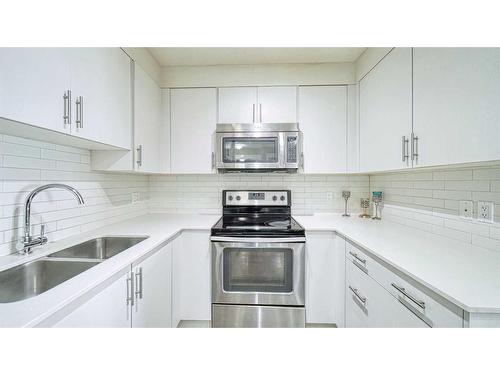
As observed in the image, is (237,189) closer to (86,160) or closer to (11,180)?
(86,160)

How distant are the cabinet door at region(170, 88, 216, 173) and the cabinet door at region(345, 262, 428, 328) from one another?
59.8 inches

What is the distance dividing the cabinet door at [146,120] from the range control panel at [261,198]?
86cm

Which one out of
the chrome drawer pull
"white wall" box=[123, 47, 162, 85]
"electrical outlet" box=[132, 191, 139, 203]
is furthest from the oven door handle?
"white wall" box=[123, 47, 162, 85]

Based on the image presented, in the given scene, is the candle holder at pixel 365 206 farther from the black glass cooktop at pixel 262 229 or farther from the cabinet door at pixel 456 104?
the cabinet door at pixel 456 104

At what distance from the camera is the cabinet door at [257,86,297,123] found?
7.16 ft

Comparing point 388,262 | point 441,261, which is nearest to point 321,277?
point 388,262

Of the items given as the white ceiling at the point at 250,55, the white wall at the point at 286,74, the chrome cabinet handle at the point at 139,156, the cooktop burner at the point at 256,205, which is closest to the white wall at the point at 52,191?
the chrome cabinet handle at the point at 139,156

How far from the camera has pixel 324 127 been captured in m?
2.20

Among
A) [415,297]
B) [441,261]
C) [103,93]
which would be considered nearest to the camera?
[415,297]

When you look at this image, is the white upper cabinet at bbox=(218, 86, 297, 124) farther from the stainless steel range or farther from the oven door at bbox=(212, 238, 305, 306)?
the oven door at bbox=(212, 238, 305, 306)

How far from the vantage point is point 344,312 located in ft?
5.59

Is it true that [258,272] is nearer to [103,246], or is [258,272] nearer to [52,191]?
[103,246]

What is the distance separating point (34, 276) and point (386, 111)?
229 cm
